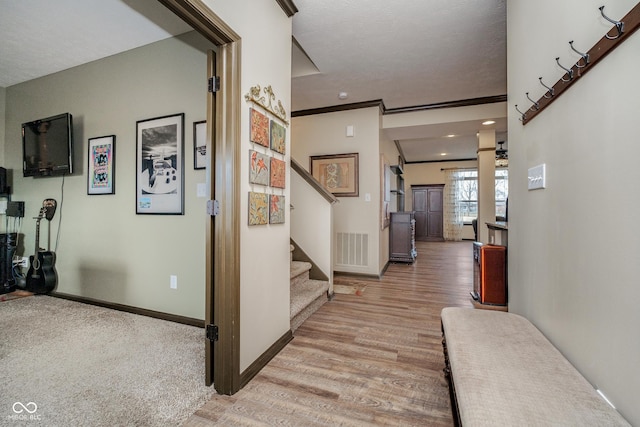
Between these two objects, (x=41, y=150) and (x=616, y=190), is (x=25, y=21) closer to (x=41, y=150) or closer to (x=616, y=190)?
(x=41, y=150)

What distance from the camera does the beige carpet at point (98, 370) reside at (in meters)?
1.43

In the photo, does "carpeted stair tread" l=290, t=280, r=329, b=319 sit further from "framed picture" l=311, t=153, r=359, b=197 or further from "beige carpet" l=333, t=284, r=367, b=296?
"framed picture" l=311, t=153, r=359, b=197

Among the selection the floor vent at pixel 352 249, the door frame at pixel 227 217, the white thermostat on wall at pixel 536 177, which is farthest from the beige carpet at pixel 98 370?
the floor vent at pixel 352 249

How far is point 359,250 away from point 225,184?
3.09 meters

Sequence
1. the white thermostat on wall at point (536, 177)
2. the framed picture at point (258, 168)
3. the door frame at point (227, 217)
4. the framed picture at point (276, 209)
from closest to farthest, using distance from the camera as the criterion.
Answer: the white thermostat on wall at point (536, 177) < the door frame at point (227, 217) < the framed picture at point (258, 168) < the framed picture at point (276, 209)

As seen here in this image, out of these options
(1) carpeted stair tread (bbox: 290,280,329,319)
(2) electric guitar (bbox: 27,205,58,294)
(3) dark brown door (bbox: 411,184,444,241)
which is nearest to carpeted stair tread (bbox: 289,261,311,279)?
(1) carpeted stair tread (bbox: 290,280,329,319)

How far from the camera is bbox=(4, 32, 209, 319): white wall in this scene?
254 cm

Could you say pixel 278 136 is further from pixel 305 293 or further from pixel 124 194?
pixel 124 194

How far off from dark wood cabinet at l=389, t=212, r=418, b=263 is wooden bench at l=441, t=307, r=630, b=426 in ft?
13.2

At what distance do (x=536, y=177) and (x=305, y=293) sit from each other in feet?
7.21

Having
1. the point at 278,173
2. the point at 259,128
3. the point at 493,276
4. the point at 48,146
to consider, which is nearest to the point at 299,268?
the point at 278,173

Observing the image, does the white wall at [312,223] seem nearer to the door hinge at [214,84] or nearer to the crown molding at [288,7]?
the crown molding at [288,7]

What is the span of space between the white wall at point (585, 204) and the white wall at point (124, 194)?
237 cm

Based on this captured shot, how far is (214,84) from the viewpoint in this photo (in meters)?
1.65
